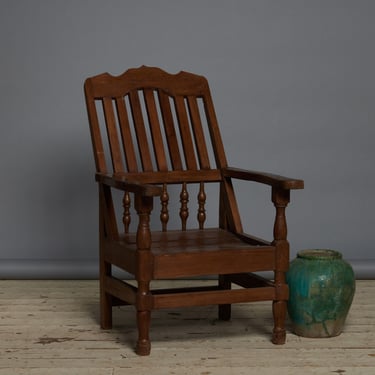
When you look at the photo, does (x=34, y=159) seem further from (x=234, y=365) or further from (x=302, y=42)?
(x=234, y=365)

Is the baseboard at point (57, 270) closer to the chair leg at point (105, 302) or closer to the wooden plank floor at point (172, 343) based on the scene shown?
the wooden plank floor at point (172, 343)

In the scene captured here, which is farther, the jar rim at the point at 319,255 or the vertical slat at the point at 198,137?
the vertical slat at the point at 198,137

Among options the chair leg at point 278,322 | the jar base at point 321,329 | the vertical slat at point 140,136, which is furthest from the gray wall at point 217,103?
the chair leg at point 278,322

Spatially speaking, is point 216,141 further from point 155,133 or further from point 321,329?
point 321,329

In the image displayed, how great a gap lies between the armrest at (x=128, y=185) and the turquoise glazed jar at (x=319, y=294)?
2.73 feet

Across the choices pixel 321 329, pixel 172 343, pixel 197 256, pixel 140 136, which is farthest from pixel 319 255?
pixel 140 136

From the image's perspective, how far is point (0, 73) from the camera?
6039mm

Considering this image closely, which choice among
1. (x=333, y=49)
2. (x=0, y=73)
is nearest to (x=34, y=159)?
(x=0, y=73)

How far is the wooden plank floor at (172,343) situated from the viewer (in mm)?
4156

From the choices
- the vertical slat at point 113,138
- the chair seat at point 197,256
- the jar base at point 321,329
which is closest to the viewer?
the chair seat at point 197,256

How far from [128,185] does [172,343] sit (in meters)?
0.77

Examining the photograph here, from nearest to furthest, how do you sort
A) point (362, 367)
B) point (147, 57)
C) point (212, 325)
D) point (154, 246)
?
point (362, 367)
point (154, 246)
point (212, 325)
point (147, 57)

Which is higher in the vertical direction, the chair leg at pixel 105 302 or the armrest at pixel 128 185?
the armrest at pixel 128 185

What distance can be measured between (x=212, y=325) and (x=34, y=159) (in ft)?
6.01
